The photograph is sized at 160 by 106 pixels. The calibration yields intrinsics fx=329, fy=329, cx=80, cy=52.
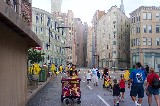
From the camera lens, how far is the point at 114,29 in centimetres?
9012

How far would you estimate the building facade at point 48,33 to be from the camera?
2844 inches

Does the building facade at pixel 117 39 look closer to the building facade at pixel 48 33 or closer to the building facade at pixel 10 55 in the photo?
the building facade at pixel 48 33

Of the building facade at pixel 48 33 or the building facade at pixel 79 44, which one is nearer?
the building facade at pixel 48 33

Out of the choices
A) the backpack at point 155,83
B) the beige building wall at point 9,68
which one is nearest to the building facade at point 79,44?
the backpack at point 155,83

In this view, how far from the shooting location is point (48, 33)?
7731 cm

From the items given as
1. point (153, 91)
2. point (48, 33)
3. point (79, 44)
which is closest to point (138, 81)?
point (153, 91)

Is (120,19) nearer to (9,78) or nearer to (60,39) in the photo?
(60,39)

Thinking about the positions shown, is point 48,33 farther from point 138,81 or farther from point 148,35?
point 138,81

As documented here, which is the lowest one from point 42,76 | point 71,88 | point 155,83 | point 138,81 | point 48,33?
point 42,76

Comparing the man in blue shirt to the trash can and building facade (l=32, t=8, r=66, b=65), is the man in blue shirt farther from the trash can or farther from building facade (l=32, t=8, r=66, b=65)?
building facade (l=32, t=8, r=66, b=65)

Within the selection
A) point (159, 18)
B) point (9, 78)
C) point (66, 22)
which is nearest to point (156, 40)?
point (159, 18)

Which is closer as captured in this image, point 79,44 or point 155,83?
point 155,83

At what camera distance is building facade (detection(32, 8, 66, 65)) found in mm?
72250

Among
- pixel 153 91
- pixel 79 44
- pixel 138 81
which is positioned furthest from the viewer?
pixel 79 44
